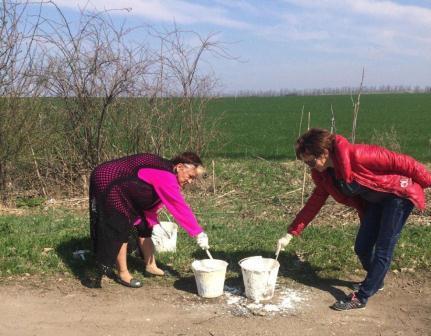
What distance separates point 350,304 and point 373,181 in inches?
41.3

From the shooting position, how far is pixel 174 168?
4.50 m

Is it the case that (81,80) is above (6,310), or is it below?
above

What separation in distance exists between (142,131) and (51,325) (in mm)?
6101

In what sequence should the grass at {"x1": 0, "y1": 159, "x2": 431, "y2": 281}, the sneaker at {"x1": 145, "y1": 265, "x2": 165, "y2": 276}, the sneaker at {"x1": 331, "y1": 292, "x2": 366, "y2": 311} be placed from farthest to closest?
the grass at {"x1": 0, "y1": 159, "x2": 431, "y2": 281} < the sneaker at {"x1": 145, "y1": 265, "x2": 165, "y2": 276} < the sneaker at {"x1": 331, "y1": 292, "x2": 366, "y2": 311}

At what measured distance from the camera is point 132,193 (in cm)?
453

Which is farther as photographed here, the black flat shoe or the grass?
the grass

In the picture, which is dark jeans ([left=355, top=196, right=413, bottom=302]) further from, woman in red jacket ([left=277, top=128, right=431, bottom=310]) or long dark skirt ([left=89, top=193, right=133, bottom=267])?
long dark skirt ([left=89, top=193, right=133, bottom=267])

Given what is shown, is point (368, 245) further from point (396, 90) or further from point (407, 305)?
point (396, 90)

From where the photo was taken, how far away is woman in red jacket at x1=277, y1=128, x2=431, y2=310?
395 centimetres

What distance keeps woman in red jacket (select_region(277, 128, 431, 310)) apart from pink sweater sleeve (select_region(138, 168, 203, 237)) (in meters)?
1.03

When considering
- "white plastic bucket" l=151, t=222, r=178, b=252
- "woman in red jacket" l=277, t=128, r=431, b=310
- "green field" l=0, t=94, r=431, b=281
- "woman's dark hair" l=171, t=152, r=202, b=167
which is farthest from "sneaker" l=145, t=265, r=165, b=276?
"woman in red jacket" l=277, t=128, r=431, b=310

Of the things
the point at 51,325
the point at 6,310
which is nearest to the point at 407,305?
the point at 51,325

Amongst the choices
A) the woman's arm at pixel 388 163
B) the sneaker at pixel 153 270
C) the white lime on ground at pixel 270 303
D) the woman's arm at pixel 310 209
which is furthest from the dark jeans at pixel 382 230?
the sneaker at pixel 153 270

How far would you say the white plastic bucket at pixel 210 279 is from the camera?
441 centimetres
